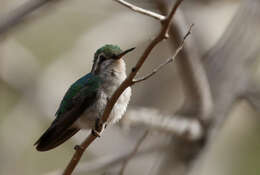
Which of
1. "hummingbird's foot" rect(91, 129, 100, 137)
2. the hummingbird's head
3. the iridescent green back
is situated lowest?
the iridescent green back

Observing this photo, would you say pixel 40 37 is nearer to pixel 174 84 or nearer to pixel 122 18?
pixel 122 18

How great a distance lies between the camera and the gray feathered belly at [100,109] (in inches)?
166

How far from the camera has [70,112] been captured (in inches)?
172

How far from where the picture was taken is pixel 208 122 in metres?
7.03

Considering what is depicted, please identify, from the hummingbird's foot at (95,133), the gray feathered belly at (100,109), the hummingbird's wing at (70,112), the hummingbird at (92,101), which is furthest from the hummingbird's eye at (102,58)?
the hummingbird's foot at (95,133)

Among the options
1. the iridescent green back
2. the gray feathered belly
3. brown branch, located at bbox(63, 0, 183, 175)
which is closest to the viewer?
brown branch, located at bbox(63, 0, 183, 175)

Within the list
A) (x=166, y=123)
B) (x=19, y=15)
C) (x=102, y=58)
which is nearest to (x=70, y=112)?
(x=102, y=58)

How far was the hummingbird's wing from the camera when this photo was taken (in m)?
4.27

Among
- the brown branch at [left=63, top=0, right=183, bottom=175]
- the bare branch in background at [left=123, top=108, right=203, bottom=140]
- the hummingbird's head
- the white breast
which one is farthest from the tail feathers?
the bare branch in background at [left=123, top=108, right=203, bottom=140]

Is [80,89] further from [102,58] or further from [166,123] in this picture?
[166,123]

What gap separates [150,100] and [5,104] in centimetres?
339

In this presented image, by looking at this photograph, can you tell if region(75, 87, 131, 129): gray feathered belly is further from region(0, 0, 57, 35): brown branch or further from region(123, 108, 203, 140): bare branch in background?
region(0, 0, 57, 35): brown branch

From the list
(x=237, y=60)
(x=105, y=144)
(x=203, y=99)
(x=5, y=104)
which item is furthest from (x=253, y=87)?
(x=5, y=104)

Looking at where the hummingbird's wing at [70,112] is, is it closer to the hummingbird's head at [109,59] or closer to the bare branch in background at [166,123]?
the hummingbird's head at [109,59]
